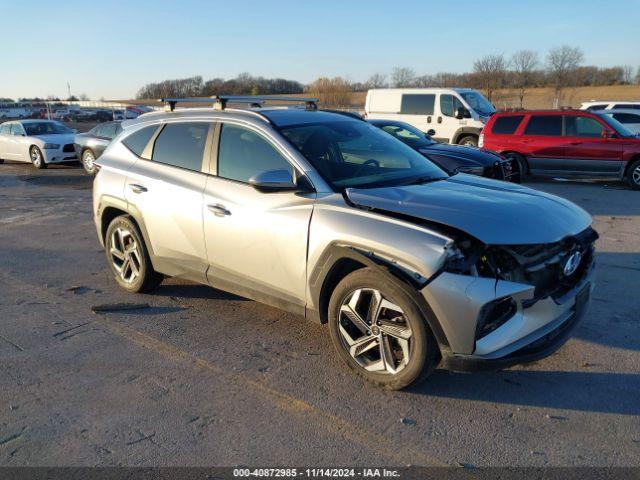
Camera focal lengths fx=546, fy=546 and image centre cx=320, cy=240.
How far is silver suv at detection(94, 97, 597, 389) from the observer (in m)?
3.20

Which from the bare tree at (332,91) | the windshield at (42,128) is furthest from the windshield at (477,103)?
the bare tree at (332,91)

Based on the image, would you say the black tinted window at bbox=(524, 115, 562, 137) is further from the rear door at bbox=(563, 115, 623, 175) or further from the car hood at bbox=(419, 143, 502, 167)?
the car hood at bbox=(419, 143, 502, 167)

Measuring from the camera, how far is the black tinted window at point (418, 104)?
671 inches

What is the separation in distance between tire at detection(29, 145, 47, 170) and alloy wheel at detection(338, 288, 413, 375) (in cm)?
1621

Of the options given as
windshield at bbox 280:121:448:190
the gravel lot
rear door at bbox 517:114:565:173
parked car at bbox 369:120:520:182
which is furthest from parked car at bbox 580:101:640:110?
windshield at bbox 280:121:448:190

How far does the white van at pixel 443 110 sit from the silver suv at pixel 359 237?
38.8ft

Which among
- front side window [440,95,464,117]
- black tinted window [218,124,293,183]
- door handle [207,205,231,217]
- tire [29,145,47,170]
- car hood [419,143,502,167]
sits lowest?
tire [29,145,47,170]

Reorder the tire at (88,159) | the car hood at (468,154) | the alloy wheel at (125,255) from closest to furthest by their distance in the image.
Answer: the alloy wheel at (125,255) → the car hood at (468,154) → the tire at (88,159)

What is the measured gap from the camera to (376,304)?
3.50 meters

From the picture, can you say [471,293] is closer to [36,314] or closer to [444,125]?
[36,314]

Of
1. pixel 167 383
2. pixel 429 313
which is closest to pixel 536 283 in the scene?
pixel 429 313

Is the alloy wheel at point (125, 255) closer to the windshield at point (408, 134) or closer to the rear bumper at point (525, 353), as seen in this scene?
the rear bumper at point (525, 353)

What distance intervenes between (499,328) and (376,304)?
2.50 feet

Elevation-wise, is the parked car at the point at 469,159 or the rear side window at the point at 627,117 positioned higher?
the rear side window at the point at 627,117
